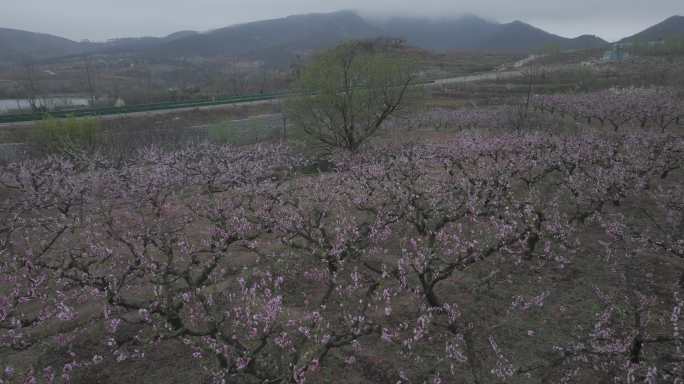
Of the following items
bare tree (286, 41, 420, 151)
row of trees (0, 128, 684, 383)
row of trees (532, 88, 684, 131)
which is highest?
bare tree (286, 41, 420, 151)

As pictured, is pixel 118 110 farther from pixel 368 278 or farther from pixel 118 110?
pixel 368 278

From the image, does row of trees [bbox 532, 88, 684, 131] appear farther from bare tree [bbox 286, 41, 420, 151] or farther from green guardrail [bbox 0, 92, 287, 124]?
green guardrail [bbox 0, 92, 287, 124]

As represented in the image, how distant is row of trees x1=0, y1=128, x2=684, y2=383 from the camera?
8195mm

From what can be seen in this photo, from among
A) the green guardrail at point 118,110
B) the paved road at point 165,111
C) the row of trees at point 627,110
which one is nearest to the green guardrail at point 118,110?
the green guardrail at point 118,110

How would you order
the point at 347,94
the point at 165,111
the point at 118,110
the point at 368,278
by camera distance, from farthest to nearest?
1. the point at 165,111
2. the point at 118,110
3. the point at 347,94
4. the point at 368,278

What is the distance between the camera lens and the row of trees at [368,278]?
26.9ft

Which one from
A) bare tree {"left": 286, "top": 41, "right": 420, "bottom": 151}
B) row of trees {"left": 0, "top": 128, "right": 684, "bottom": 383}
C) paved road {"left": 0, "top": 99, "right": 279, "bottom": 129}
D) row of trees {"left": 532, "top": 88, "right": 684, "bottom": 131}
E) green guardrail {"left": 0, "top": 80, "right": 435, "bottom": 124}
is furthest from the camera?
green guardrail {"left": 0, "top": 80, "right": 435, "bottom": 124}

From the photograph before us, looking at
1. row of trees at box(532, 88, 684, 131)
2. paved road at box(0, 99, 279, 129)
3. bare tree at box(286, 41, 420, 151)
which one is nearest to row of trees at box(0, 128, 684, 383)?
bare tree at box(286, 41, 420, 151)

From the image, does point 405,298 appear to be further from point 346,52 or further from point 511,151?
point 346,52

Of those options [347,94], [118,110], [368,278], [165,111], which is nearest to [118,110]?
[118,110]

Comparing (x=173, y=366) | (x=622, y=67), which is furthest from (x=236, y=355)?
(x=622, y=67)

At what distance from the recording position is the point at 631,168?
55.5 ft

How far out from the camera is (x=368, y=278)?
442 inches

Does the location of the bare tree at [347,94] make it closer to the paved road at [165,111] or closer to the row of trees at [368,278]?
the row of trees at [368,278]
